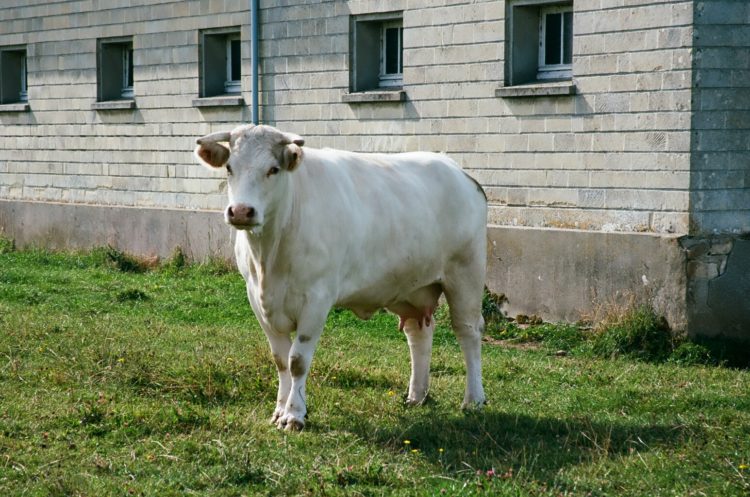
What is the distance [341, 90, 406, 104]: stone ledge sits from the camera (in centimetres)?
1493

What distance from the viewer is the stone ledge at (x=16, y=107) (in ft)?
69.4

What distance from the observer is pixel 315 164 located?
825 centimetres

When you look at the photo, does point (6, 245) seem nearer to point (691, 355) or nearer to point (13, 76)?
point (13, 76)

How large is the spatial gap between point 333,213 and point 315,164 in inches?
16.7

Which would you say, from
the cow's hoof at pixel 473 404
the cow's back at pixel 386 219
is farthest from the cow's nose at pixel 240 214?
the cow's hoof at pixel 473 404

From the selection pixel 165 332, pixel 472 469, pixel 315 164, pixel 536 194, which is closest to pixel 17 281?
pixel 165 332

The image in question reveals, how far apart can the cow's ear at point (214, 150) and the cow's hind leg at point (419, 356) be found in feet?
6.61

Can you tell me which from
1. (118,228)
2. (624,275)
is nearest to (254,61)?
(118,228)

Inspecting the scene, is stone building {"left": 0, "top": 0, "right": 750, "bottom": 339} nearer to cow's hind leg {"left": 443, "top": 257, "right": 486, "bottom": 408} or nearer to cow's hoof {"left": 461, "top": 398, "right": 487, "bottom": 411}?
cow's hind leg {"left": 443, "top": 257, "right": 486, "bottom": 408}

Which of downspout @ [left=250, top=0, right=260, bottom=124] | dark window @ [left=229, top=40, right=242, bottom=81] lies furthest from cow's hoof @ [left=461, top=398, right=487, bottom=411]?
dark window @ [left=229, top=40, right=242, bottom=81]

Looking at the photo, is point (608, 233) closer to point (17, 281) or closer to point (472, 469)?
point (472, 469)

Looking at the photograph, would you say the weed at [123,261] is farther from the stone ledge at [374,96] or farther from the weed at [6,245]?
the stone ledge at [374,96]

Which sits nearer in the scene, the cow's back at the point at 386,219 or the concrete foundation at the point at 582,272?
the cow's back at the point at 386,219

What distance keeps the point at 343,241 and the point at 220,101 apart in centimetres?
987
